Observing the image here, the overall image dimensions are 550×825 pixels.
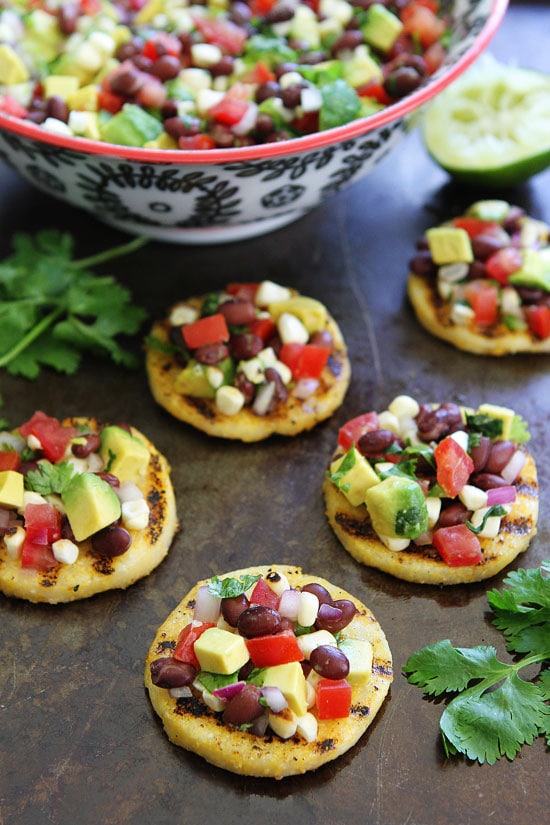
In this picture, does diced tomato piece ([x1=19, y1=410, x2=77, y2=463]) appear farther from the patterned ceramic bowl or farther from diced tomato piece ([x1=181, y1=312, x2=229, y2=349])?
the patterned ceramic bowl

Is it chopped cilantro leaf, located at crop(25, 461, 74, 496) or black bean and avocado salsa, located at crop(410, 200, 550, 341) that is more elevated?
chopped cilantro leaf, located at crop(25, 461, 74, 496)

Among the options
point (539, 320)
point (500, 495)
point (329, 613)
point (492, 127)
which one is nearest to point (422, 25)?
point (492, 127)

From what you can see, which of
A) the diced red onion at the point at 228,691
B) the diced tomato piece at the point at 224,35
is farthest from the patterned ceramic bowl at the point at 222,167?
the diced red onion at the point at 228,691

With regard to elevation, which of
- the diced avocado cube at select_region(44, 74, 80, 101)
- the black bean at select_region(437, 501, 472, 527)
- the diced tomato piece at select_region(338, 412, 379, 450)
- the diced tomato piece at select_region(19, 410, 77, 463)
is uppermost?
the diced avocado cube at select_region(44, 74, 80, 101)

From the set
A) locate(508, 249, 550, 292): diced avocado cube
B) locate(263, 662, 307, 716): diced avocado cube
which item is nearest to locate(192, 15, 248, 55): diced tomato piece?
locate(508, 249, 550, 292): diced avocado cube

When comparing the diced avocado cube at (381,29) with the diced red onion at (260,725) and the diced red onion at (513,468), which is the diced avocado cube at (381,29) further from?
the diced red onion at (260,725)

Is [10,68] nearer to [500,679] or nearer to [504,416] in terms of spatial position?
Answer: [504,416]

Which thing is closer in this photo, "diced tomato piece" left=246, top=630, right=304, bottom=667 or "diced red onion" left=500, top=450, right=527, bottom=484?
"diced tomato piece" left=246, top=630, right=304, bottom=667

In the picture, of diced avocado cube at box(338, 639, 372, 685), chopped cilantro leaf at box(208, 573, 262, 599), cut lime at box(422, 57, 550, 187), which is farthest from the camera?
cut lime at box(422, 57, 550, 187)
